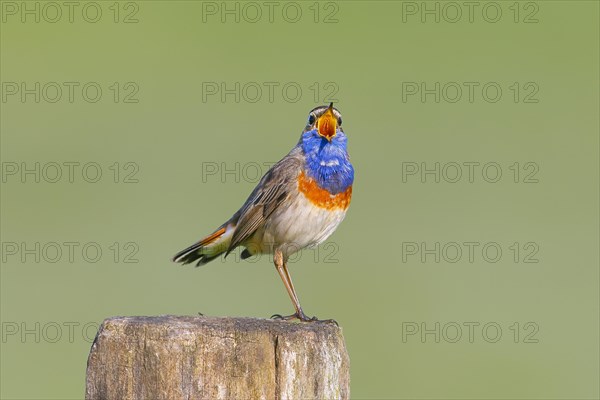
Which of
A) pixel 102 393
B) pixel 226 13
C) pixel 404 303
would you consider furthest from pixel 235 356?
pixel 226 13

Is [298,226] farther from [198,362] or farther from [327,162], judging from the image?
[198,362]

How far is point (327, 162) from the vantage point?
8.80 meters

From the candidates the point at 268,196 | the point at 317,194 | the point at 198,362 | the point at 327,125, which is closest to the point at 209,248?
the point at 268,196

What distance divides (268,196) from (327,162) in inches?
20.8

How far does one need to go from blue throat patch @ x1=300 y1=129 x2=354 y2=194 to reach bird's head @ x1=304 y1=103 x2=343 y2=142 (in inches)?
4.6

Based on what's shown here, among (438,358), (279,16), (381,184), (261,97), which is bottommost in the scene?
(438,358)

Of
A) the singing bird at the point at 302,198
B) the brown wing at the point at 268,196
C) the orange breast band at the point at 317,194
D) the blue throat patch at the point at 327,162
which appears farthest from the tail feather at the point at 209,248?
the blue throat patch at the point at 327,162

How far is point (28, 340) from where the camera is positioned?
11.7m

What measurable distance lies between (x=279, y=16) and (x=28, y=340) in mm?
11470

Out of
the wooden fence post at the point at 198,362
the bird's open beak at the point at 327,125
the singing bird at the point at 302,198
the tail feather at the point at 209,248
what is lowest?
the wooden fence post at the point at 198,362

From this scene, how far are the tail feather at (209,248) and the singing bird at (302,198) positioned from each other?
1 cm

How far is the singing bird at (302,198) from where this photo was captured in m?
8.77

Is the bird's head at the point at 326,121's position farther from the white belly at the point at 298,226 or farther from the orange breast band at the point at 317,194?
the white belly at the point at 298,226

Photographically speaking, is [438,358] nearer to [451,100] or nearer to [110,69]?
[451,100]
